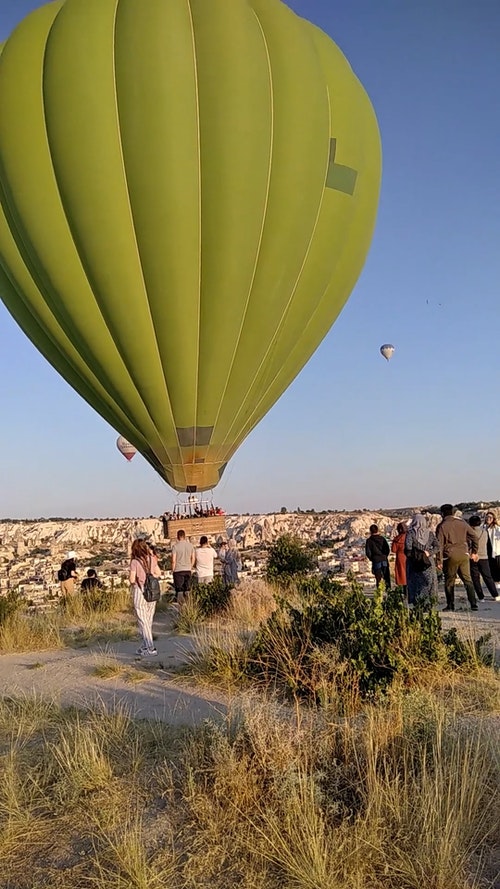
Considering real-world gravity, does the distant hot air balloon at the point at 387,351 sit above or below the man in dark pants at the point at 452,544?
above

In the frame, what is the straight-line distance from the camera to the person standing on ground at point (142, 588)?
794cm

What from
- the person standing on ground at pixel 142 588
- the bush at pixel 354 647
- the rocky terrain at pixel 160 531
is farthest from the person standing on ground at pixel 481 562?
the rocky terrain at pixel 160 531

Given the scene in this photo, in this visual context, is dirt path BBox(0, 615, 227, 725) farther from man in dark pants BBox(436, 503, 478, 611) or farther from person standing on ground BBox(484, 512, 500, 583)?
person standing on ground BBox(484, 512, 500, 583)

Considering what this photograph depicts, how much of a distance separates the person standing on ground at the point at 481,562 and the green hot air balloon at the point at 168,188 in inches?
180

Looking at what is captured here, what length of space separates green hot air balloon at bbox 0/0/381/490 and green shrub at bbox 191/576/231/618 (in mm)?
2714

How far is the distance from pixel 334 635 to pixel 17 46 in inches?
383

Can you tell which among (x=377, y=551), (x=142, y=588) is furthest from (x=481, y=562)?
(x=142, y=588)

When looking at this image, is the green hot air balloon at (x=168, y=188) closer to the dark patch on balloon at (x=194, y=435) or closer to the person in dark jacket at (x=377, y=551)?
the dark patch on balloon at (x=194, y=435)

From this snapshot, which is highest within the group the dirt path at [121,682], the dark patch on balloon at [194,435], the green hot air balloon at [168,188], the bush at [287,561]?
the green hot air balloon at [168,188]

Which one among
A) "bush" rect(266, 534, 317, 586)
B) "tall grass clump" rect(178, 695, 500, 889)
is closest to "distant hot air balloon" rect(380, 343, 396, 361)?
"bush" rect(266, 534, 317, 586)

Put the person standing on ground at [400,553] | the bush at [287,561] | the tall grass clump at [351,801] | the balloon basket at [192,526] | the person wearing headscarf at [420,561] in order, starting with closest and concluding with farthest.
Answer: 1. the tall grass clump at [351,801]
2. the person wearing headscarf at [420,561]
3. the person standing on ground at [400,553]
4. the balloon basket at [192,526]
5. the bush at [287,561]

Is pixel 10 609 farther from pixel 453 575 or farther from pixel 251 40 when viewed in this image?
pixel 251 40

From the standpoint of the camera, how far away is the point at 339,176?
1068 centimetres

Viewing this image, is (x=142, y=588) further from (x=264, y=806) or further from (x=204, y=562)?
(x=264, y=806)
